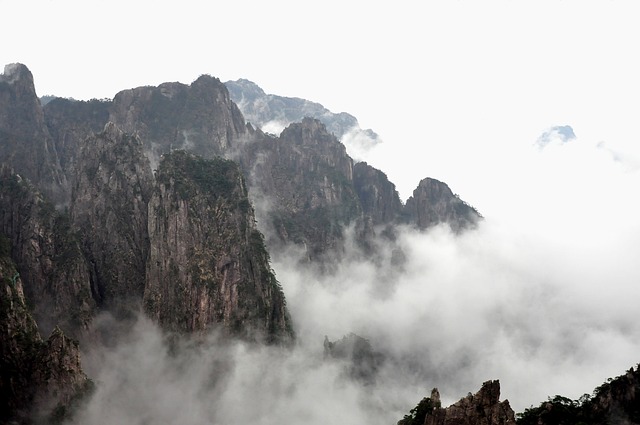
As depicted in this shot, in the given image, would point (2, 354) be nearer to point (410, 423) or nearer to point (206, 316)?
point (206, 316)

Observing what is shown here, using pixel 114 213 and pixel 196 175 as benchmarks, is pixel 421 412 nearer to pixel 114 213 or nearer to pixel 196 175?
pixel 196 175

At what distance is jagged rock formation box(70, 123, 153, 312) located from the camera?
130375 millimetres

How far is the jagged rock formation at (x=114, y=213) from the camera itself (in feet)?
428

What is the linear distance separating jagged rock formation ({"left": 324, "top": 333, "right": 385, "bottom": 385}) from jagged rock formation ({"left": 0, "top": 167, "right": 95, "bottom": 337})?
2884 inches

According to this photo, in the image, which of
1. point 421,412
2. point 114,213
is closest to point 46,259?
point 114,213

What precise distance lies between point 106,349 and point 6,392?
1221 inches

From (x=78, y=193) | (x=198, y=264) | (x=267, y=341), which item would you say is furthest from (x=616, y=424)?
(x=78, y=193)

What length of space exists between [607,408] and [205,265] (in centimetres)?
9644

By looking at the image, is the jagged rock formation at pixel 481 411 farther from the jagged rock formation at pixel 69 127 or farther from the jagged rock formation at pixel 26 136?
the jagged rock formation at pixel 69 127

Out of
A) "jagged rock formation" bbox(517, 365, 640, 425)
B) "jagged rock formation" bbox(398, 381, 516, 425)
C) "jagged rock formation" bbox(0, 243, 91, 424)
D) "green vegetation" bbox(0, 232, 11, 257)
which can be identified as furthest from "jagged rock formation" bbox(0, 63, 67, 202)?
"jagged rock formation" bbox(517, 365, 640, 425)

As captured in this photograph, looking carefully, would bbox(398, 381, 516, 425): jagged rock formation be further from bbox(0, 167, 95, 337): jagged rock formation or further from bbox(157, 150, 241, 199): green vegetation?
bbox(157, 150, 241, 199): green vegetation

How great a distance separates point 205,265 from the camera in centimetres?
12900

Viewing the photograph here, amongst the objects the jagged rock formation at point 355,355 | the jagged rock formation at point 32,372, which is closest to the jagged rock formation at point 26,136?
the jagged rock formation at point 32,372

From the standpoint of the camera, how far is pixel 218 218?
135 meters
